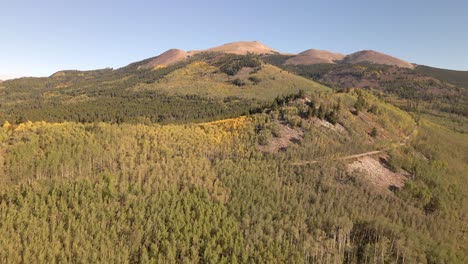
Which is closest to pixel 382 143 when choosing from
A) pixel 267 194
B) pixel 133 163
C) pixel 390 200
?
pixel 390 200

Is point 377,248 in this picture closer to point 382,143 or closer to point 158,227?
point 158,227

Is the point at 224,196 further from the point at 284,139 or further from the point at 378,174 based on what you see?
the point at 378,174

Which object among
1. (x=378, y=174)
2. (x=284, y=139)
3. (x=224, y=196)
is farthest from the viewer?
Result: (x=284, y=139)

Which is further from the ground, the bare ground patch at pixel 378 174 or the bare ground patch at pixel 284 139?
the bare ground patch at pixel 284 139

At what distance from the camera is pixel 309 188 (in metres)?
90.0

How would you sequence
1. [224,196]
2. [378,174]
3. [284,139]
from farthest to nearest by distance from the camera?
[284,139]
[378,174]
[224,196]

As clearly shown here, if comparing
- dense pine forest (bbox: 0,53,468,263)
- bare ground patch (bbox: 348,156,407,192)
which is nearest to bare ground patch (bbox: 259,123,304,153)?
dense pine forest (bbox: 0,53,468,263)

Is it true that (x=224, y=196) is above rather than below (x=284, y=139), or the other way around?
below

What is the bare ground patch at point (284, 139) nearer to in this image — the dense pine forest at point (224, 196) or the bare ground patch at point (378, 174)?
the dense pine forest at point (224, 196)

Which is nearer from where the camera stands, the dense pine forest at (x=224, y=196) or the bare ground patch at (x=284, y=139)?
the dense pine forest at (x=224, y=196)

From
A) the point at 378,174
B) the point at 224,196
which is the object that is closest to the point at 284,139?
the point at 378,174

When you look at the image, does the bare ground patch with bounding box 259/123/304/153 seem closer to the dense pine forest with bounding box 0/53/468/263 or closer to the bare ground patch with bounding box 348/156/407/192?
the dense pine forest with bounding box 0/53/468/263

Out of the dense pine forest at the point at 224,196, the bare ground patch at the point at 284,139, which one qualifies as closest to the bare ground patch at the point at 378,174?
the dense pine forest at the point at 224,196

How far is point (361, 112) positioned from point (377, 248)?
87704 millimetres
